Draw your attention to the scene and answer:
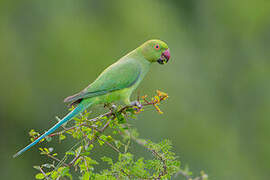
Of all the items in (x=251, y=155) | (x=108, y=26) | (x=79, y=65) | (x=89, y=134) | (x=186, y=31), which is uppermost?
(x=186, y=31)

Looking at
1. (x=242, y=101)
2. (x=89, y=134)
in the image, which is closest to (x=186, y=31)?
(x=242, y=101)

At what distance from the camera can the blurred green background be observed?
386 inches

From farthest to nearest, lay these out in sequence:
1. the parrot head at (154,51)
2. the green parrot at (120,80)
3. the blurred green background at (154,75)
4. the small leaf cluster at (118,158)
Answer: the blurred green background at (154,75) < the parrot head at (154,51) < the green parrot at (120,80) < the small leaf cluster at (118,158)

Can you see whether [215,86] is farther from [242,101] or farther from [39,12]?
[39,12]

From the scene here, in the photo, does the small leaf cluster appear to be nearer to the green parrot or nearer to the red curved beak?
the green parrot

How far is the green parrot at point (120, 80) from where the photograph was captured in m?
3.13

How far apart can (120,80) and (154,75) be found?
6.60 metres

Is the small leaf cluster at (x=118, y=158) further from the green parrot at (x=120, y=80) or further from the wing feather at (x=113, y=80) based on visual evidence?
the wing feather at (x=113, y=80)

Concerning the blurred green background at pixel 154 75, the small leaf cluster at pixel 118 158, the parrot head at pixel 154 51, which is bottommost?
the small leaf cluster at pixel 118 158

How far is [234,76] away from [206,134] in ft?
9.99

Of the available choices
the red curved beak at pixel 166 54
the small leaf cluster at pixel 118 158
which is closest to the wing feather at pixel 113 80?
the red curved beak at pixel 166 54

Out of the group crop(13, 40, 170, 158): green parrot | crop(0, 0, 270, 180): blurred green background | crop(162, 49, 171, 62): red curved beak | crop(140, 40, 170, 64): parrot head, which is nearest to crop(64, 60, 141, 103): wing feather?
crop(13, 40, 170, 158): green parrot

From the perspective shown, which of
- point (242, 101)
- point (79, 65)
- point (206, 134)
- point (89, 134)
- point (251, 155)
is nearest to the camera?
point (89, 134)

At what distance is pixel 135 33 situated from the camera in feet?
35.8
